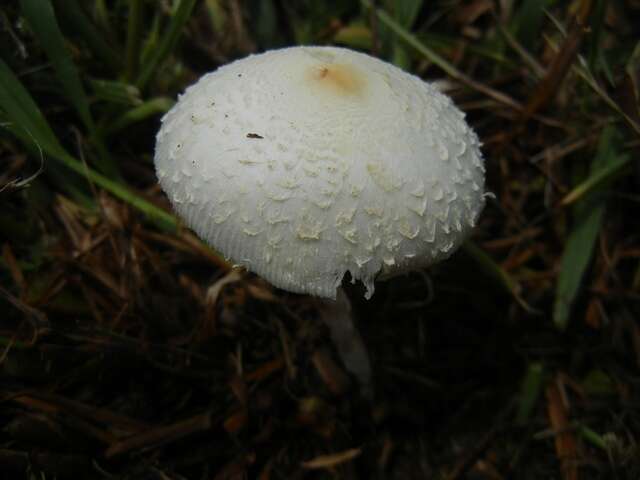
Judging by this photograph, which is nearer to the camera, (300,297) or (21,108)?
(21,108)

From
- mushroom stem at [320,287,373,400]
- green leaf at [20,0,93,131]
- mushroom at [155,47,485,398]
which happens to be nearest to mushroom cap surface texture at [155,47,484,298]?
mushroom at [155,47,485,398]

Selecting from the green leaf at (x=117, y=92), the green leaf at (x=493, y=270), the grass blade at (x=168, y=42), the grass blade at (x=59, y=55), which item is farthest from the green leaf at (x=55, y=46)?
the green leaf at (x=493, y=270)

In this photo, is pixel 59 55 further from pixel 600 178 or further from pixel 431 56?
pixel 600 178

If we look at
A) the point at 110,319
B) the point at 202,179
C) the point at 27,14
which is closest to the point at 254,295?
the point at 110,319

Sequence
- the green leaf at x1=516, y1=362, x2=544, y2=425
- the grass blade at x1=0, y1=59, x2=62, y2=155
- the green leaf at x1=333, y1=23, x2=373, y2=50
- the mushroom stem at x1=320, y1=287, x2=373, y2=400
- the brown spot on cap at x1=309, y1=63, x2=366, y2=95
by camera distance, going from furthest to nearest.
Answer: the green leaf at x1=333, y1=23, x2=373, y2=50, the green leaf at x1=516, y1=362, x2=544, y2=425, the mushroom stem at x1=320, y1=287, x2=373, y2=400, the grass blade at x1=0, y1=59, x2=62, y2=155, the brown spot on cap at x1=309, y1=63, x2=366, y2=95

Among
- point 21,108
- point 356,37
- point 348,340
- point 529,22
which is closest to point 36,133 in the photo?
point 21,108

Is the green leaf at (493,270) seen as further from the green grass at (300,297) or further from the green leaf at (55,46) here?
the green leaf at (55,46)

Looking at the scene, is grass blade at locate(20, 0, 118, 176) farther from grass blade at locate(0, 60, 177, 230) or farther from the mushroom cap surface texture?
the mushroom cap surface texture

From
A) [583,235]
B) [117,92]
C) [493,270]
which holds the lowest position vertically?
[493,270]
